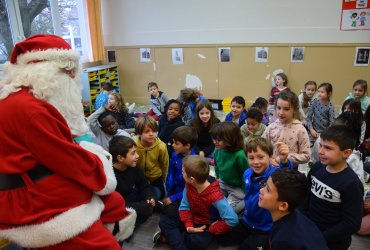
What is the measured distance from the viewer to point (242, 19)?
5.26 m

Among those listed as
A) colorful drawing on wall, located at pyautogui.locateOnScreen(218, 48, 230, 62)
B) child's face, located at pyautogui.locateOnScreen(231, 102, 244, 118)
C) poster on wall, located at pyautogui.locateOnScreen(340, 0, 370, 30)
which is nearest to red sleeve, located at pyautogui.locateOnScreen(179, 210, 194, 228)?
child's face, located at pyautogui.locateOnScreen(231, 102, 244, 118)

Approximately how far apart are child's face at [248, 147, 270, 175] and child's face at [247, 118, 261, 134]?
1020mm

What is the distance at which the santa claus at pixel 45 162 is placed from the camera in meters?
1.21

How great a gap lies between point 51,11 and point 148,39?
1780 millimetres

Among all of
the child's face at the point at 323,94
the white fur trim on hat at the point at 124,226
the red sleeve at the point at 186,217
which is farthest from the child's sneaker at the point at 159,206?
the child's face at the point at 323,94

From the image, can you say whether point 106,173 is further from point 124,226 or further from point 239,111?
point 239,111

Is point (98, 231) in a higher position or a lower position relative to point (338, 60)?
lower

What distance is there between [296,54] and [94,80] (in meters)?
3.66

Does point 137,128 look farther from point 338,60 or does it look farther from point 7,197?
point 338,60

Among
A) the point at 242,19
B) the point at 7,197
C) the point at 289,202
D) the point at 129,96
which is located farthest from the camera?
the point at 129,96

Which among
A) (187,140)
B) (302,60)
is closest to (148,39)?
(302,60)

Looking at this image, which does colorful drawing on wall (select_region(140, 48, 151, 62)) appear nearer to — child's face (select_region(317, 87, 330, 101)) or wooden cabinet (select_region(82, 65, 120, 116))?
wooden cabinet (select_region(82, 65, 120, 116))

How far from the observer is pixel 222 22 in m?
5.39

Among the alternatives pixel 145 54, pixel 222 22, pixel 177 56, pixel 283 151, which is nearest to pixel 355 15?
pixel 222 22
